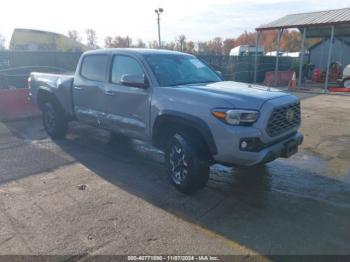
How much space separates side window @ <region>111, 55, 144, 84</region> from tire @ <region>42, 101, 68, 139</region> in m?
2.15

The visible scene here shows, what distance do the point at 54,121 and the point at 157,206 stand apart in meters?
3.97

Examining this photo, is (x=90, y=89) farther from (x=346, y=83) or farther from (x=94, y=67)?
(x=346, y=83)

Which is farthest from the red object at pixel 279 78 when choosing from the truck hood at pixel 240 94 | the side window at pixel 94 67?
the truck hood at pixel 240 94

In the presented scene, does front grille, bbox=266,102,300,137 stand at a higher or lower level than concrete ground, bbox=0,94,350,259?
higher

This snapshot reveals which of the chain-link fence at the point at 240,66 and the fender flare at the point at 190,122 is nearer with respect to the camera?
the fender flare at the point at 190,122

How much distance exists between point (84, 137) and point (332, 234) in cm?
557

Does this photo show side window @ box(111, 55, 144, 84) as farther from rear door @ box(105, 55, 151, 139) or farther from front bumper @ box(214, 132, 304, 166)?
front bumper @ box(214, 132, 304, 166)

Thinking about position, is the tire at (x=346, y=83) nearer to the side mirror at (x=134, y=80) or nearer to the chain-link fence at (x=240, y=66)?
the chain-link fence at (x=240, y=66)

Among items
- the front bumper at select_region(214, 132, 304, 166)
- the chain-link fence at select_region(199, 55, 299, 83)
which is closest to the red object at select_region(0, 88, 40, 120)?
the front bumper at select_region(214, 132, 304, 166)

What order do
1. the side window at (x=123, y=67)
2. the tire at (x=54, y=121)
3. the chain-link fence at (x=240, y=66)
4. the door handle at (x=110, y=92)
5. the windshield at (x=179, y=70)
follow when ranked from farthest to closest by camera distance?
the chain-link fence at (x=240, y=66)
the tire at (x=54, y=121)
the door handle at (x=110, y=92)
the side window at (x=123, y=67)
the windshield at (x=179, y=70)

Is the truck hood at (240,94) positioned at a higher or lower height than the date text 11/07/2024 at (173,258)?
higher

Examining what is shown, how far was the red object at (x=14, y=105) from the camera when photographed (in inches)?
357

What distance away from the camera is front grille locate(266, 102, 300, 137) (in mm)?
3906

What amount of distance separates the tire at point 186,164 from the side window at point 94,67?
204cm
